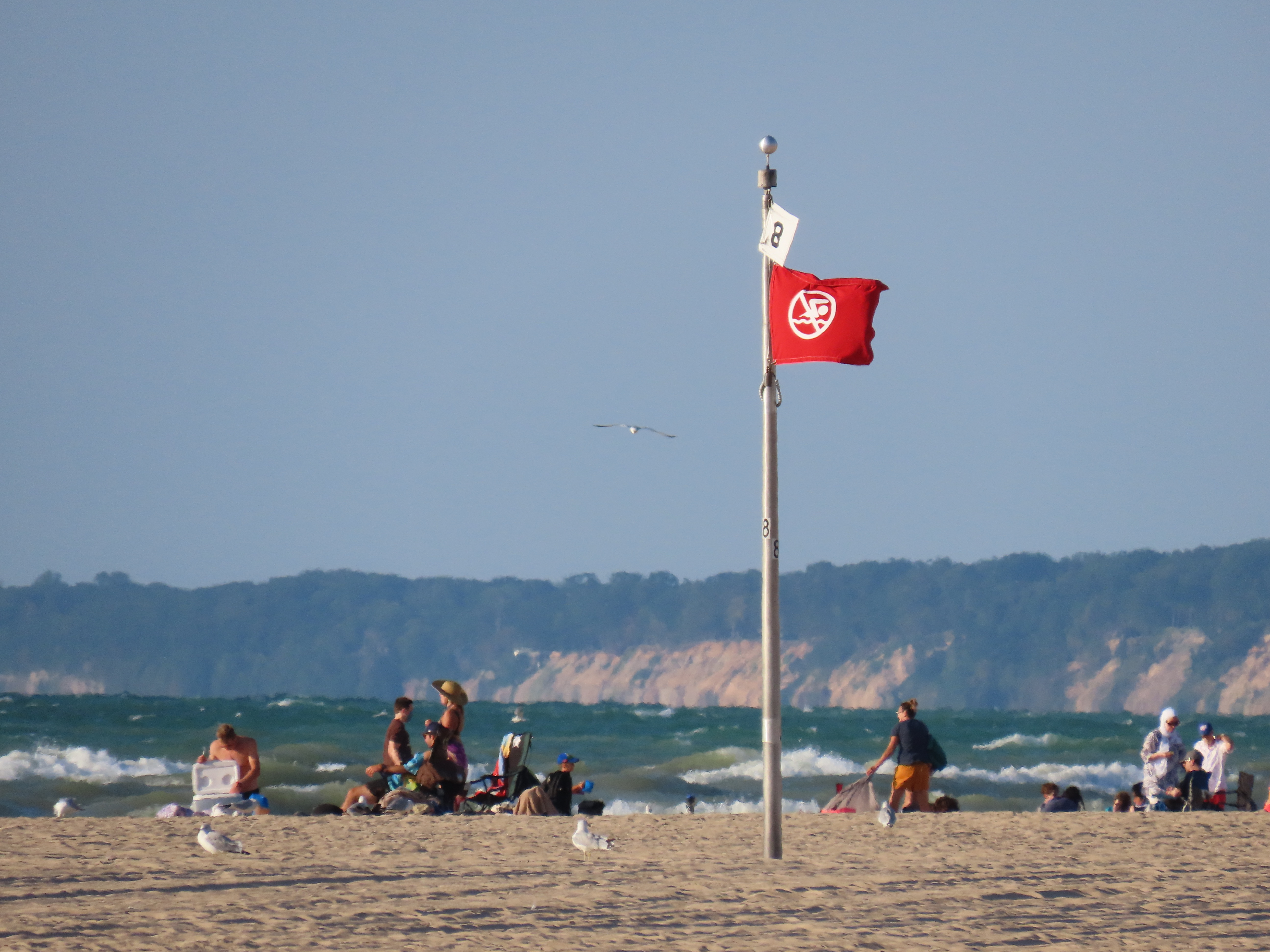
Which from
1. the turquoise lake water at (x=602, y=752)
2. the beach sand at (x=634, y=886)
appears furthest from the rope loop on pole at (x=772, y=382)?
the turquoise lake water at (x=602, y=752)

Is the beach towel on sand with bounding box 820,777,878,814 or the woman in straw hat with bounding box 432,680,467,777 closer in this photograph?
the woman in straw hat with bounding box 432,680,467,777

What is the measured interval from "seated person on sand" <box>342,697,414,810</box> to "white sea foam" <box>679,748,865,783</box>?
66.3 ft

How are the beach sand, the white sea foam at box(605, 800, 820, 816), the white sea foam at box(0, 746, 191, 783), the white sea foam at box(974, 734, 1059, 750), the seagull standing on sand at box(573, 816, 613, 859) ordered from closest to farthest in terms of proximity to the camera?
the beach sand, the seagull standing on sand at box(573, 816, 613, 859), the white sea foam at box(605, 800, 820, 816), the white sea foam at box(0, 746, 191, 783), the white sea foam at box(974, 734, 1059, 750)

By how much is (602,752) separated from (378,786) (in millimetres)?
33350

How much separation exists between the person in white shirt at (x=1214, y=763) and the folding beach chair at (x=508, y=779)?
7.60 meters

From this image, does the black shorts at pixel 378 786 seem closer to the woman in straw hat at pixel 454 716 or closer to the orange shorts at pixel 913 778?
the woman in straw hat at pixel 454 716

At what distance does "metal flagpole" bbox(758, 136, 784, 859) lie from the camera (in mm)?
10641

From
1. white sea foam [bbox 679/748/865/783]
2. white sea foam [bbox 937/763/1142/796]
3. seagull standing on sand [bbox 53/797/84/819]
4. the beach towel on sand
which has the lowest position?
white sea foam [bbox 937/763/1142/796]

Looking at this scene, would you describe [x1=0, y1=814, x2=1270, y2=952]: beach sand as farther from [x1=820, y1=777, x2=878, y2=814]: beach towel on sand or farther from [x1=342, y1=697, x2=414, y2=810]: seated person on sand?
[x1=820, y1=777, x2=878, y2=814]: beach towel on sand

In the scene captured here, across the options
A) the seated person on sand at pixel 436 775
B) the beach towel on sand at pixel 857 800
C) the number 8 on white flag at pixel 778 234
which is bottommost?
the beach towel on sand at pixel 857 800

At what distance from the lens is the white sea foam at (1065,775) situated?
127 ft

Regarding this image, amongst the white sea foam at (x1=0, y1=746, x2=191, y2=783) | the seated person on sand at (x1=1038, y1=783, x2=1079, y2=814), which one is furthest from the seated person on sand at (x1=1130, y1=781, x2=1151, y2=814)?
the white sea foam at (x1=0, y1=746, x2=191, y2=783)

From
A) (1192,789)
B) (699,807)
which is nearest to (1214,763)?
(1192,789)

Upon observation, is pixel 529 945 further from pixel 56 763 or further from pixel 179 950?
pixel 56 763
